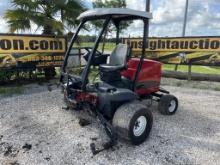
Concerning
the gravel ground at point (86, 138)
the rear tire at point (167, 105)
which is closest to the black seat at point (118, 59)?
the gravel ground at point (86, 138)

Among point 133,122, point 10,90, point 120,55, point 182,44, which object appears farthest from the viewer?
point 182,44

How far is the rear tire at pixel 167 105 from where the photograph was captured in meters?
5.25

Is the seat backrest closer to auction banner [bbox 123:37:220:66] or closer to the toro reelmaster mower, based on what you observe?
the toro reelmaster mower

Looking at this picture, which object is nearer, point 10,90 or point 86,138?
point 86,138

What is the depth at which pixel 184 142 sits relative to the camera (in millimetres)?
4062

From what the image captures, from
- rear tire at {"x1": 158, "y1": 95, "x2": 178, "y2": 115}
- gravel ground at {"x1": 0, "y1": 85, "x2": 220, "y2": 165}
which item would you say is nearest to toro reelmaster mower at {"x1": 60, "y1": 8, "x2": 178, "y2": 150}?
gravel ground at {"x1": 0, "y1": 85, "x2": 220, "y2": 165}

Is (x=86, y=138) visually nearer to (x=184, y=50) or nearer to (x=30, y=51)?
(x=30, y=51)

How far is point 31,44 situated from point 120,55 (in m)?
4.39

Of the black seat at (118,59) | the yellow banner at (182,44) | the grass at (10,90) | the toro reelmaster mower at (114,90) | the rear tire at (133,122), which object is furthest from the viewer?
the yellow banner at (182,44)

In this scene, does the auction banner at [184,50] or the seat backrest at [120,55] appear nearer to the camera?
the seat backrest at [120,55]

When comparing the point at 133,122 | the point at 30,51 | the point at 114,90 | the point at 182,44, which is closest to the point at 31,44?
the point at 30,51

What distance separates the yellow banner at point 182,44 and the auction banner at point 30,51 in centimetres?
315

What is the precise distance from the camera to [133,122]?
3.75 meters

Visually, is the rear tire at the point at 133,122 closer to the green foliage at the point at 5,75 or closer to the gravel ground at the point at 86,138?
the gravel ground at the point at 86,138
